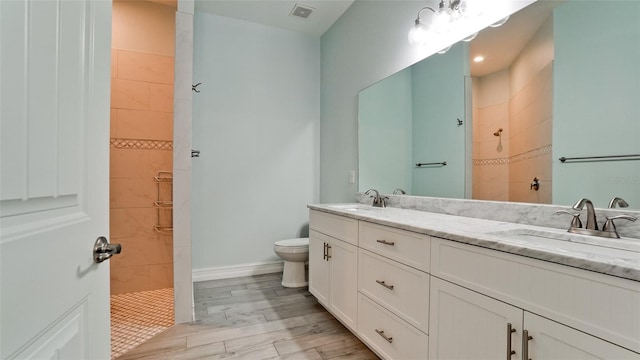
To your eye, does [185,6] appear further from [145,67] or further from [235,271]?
[235,271]

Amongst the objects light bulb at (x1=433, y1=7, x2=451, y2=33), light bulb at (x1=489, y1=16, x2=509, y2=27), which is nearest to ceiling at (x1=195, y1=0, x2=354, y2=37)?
light bulb at (x1=433, y1=7, x2=451, y2=33)

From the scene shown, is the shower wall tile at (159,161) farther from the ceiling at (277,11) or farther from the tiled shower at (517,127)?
the tiled shower at (517,127)

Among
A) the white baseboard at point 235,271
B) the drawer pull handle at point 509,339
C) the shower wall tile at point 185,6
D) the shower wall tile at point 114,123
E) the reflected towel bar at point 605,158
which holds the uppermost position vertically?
the shower wall tile at point 185,6

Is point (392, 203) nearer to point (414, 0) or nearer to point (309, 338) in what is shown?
point (309, 338)

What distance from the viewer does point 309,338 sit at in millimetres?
1917

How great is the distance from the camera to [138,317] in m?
2.19

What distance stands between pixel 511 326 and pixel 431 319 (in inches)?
13.9

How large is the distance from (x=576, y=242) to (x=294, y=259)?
2126 mm

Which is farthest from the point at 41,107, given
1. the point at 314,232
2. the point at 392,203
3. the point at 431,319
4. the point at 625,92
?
the point at 392,203

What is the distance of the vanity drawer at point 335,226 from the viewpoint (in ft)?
5.92

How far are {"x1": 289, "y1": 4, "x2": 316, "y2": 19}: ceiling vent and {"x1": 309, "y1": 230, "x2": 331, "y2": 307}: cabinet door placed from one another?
2155 millimetres

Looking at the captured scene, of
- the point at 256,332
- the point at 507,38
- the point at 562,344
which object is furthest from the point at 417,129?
the point at 256,332

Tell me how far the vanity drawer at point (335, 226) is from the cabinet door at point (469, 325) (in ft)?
2.11

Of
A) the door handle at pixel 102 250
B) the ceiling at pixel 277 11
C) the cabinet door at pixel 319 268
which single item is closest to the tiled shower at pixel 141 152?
the ceiling at pixel 277 11
